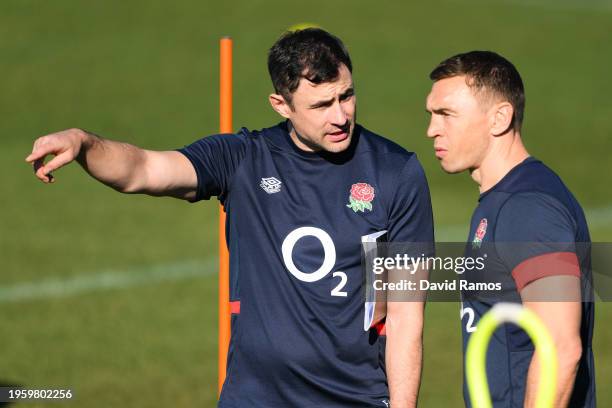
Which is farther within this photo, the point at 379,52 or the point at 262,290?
the point at 379,52

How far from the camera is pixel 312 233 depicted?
5871mm

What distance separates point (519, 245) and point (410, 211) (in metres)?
0.89

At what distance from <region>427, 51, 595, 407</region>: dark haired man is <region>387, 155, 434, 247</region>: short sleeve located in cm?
22

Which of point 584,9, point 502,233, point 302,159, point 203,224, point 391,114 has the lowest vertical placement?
point 502,233

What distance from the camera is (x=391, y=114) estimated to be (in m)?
24.5

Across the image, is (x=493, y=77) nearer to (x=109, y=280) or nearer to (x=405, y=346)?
(x=405, y=346)

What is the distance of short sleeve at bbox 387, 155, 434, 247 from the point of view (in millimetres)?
5789

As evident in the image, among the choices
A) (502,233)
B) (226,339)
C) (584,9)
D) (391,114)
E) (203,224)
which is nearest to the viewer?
(502,233)

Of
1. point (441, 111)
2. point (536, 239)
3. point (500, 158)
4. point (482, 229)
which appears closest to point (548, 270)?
point (536, 239)

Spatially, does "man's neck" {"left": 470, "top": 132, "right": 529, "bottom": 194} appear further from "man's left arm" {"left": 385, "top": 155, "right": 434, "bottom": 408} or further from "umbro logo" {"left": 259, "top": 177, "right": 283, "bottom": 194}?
"umbro logo" {"left": 259, "top": 177, "right": 283, "bottom": 194}

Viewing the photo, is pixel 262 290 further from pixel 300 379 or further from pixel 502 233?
pixel 502 233

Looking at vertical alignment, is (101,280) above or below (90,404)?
above

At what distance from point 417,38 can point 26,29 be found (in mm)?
9616

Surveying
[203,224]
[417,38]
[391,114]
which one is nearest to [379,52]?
[417,38]
